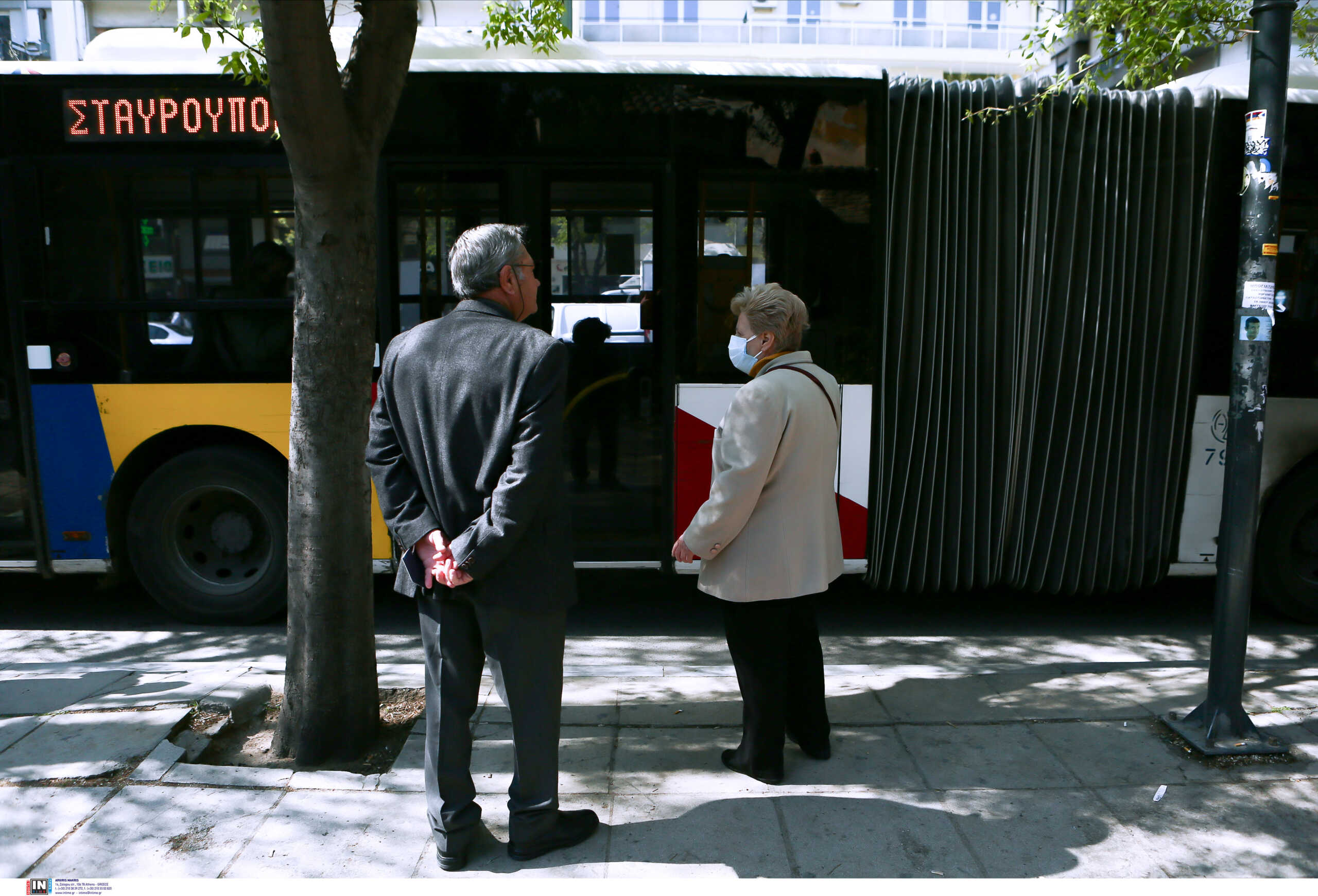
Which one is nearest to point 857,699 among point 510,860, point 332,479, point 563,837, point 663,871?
point 663,871

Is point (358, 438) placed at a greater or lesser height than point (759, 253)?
lesser

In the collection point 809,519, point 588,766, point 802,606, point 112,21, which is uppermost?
point 112,21

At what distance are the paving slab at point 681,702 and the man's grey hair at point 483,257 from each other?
6.70 feet

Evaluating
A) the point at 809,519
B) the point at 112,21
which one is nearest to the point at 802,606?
→ the point at 809,519

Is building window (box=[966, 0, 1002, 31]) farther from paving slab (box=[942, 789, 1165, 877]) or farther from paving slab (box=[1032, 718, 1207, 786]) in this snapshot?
paving slab (box=[942, 789, 1165, 877])

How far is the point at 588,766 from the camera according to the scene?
376cm

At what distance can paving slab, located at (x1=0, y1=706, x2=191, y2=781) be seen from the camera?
3.56 meters

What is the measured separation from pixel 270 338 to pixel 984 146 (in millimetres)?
3903

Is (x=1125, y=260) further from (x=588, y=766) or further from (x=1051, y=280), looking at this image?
(x=588, y=766)

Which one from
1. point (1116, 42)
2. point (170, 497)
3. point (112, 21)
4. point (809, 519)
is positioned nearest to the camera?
point (809, 519)

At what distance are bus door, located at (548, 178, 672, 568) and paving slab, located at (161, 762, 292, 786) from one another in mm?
2185

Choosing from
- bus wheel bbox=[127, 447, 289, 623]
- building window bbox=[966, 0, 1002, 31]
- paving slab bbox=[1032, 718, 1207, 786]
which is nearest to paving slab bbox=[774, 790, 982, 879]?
paving slab bbox=[1032, 718, 1207, 786]

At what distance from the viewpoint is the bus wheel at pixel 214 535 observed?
17.8 ft

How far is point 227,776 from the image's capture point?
3.56 m
